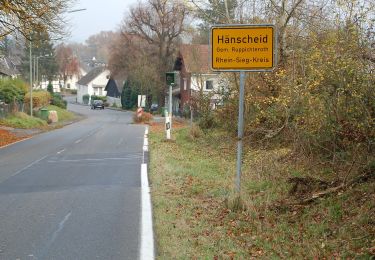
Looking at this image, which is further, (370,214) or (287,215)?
(287,215)

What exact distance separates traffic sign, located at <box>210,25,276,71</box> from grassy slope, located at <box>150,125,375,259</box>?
2.09 m

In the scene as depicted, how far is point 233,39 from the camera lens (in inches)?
324

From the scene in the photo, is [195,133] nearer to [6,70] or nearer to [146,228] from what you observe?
[146,228]

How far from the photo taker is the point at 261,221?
7.30 meters

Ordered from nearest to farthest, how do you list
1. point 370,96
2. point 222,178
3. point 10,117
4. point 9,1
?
point 370,96 < point 222,178 < point 9,1 < point 10,117

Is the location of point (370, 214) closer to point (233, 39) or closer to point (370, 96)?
point (370, 96)

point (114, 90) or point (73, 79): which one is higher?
point (73, 79)

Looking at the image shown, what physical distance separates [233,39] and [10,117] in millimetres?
34623

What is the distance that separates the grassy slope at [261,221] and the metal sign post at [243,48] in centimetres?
81

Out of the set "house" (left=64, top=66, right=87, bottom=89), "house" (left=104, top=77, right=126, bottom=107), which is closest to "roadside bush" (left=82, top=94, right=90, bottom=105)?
"house" (left=104, top=77, right=126, bottom=107)

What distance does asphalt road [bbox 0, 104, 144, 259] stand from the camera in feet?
21.6

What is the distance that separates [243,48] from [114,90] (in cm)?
10141

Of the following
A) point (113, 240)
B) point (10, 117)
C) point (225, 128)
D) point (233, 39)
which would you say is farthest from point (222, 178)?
point (10, 117)

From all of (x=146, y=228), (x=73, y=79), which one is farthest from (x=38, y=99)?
(x=73, y=79)
